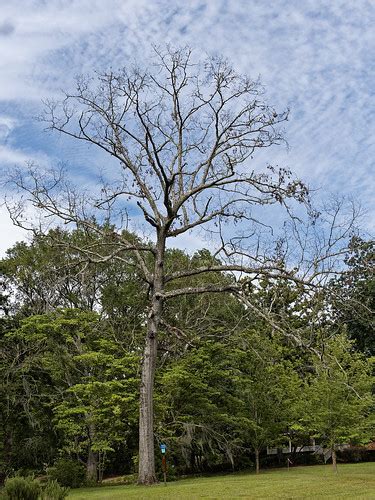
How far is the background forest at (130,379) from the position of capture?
22.0m

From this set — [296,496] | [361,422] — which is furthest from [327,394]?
[296,496]

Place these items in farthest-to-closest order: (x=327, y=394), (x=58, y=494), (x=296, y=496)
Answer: (x=327, y=394)
(x=296, y=496)
(x=58, y=494)

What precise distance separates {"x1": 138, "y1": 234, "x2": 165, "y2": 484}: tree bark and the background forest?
240cm

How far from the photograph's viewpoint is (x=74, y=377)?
25234 mm

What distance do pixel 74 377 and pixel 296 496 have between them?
14.4 m

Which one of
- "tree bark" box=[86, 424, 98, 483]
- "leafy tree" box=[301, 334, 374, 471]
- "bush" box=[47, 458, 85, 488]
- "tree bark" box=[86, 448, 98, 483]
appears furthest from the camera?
"tree bark" box=[86, 448, 98, 483]

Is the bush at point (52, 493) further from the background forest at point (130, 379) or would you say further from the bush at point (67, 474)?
the bush at point (67, 474)

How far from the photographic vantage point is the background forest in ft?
72.2

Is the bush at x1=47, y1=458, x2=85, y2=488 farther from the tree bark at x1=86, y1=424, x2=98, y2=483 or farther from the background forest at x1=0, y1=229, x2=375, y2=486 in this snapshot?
the tree bark at x1=86, y1=424, x2=98, y2=483

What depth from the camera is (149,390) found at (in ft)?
58.9

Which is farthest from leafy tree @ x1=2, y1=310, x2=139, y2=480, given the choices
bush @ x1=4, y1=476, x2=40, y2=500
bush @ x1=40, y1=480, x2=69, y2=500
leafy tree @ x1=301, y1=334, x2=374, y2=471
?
bush @ x1=4, y1=476, x2=40, y2=500

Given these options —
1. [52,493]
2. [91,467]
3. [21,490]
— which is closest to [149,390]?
[91,467]

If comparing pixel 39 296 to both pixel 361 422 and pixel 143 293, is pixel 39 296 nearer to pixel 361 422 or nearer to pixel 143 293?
pixel 143 293

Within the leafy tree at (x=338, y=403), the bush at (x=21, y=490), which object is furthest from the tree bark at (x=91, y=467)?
the bush at (x=21, y=490)
